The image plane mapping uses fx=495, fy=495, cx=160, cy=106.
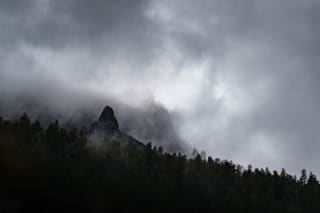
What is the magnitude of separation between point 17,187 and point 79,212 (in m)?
26.6

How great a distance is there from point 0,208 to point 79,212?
3072cm

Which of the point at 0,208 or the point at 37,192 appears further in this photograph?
the point at 37,192

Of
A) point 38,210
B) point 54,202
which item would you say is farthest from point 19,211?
point 54,202

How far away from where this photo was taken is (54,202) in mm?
196500

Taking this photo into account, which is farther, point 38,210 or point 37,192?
point 37,192

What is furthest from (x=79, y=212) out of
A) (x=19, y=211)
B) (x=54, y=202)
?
(x=19, y=211)

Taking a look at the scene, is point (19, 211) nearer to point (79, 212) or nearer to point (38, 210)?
point (38, 210)

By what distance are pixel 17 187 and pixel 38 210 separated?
18.6 meters

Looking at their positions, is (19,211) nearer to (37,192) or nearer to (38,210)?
(38,210)

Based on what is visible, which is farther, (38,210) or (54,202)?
(54,202)

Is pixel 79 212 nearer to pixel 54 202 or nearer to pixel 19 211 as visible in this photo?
pixel 54 202

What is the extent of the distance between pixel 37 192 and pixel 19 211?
20.2 m

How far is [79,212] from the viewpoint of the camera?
196 metres

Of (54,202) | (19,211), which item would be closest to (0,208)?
(19,211)
